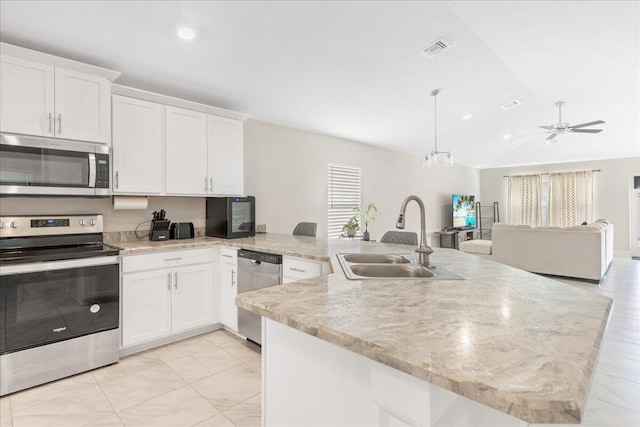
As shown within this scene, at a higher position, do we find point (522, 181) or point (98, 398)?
point (522, 181)

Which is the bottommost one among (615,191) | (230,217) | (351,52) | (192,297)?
(192,297)

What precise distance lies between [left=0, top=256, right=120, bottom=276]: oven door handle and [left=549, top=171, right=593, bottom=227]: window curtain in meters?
10.3

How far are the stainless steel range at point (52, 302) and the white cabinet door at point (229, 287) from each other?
3.04ft

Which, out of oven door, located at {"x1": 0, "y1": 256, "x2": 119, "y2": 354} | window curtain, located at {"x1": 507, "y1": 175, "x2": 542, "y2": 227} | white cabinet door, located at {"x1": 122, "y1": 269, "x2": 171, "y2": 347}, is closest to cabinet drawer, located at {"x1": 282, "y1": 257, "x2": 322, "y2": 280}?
white cabinet door, located at {"x1": 122, "y1": 269, "x2": 171, "y2": 347}

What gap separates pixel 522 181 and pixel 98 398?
10632mm

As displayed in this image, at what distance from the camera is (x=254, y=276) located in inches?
113

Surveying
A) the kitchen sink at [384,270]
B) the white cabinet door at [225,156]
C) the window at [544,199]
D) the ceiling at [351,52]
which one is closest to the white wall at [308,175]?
the ceiling at [351,52]

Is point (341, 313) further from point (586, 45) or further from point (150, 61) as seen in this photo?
point (586, 45)

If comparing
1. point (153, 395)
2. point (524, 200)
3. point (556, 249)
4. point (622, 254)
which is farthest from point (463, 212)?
point (153, 395)

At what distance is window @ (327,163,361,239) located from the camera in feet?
17.2

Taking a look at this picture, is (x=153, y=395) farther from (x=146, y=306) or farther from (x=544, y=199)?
(x=544, y=199)

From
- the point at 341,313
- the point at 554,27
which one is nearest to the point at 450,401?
the point at 341,313

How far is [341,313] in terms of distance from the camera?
102cm

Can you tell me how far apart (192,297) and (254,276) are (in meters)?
0.72
